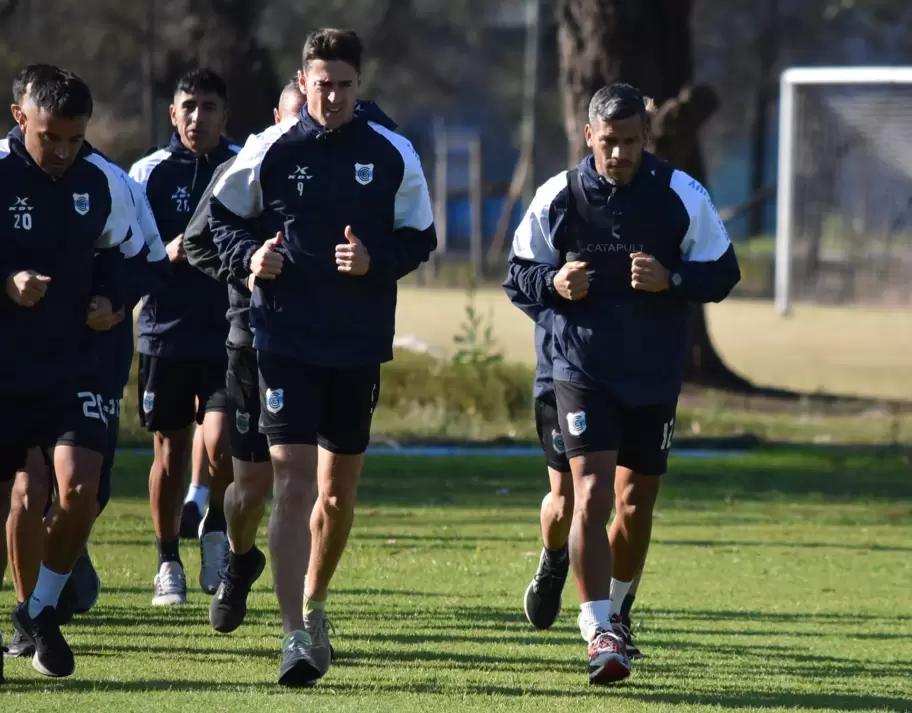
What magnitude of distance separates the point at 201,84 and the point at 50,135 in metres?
2.38

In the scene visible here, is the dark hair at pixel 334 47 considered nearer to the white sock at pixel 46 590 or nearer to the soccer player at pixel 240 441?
the soccer player at pixel 240 441

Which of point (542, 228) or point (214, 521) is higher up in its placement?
point (542, 228)

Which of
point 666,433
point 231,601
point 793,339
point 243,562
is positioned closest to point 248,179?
point 243,562

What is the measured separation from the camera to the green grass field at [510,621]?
20.4 ft

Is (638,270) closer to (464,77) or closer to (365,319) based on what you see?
(365,319)

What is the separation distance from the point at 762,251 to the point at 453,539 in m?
37.5

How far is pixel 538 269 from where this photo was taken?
6777mm

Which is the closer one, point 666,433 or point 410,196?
point 410,196

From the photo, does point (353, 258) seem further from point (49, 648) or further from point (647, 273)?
point (49, 648)

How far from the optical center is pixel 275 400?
21.4 feet

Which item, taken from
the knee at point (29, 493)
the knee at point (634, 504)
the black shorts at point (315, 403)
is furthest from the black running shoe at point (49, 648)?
the knee at point (634, 504)

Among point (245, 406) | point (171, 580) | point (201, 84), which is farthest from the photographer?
point (201, 84)

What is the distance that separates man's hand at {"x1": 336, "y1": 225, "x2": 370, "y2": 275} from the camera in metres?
6.31

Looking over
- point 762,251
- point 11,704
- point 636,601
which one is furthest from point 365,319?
point 762,251
